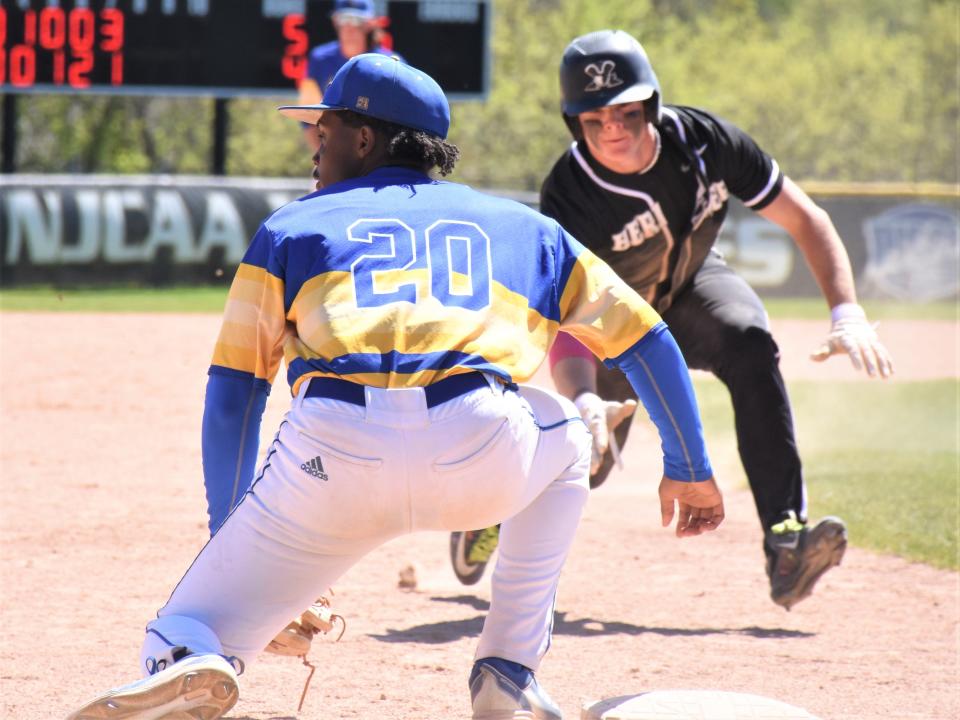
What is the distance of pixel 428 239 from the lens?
10.4 feet

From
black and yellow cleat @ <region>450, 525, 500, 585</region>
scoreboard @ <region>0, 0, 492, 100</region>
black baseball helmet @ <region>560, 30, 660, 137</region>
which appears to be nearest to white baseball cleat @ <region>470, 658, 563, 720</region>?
black and yellow cleat @ <region>450, 525, 500, 585</region>

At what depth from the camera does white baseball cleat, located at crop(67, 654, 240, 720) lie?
9.34 ft

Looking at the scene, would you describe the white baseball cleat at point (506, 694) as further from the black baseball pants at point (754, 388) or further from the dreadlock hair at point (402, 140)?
the black baseball pants at point (754, 388)

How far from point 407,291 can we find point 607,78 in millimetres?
2437

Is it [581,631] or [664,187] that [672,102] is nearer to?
[664,187]

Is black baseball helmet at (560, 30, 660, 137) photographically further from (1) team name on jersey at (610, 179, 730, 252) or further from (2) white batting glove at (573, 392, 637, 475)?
(2) white batting glove at (573, 392, 637, 475)

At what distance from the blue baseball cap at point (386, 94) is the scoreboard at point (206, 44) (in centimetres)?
1425

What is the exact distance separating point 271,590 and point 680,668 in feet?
6.42

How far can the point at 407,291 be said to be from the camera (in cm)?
309

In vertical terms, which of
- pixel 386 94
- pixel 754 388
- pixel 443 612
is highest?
pixel 386 94

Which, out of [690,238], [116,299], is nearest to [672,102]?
[116,299]

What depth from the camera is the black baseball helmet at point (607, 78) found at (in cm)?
527

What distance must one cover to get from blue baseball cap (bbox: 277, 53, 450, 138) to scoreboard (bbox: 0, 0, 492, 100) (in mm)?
14252

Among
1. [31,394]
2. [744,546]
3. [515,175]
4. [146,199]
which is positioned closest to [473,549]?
[744,546]
